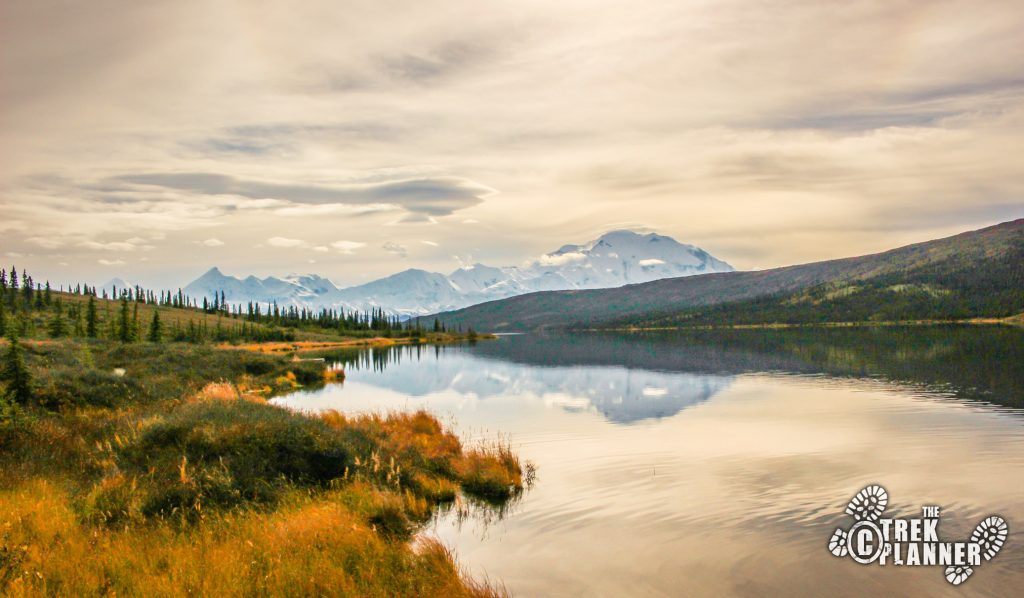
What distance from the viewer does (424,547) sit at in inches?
512

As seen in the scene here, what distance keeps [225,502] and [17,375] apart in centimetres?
1780

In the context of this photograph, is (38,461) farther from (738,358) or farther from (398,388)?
(738,358)

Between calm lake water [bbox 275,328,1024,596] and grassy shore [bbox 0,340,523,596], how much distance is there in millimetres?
2013

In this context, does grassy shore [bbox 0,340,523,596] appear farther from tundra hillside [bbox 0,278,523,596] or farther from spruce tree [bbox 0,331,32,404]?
spruce tree [bbox 0,331,32,404]

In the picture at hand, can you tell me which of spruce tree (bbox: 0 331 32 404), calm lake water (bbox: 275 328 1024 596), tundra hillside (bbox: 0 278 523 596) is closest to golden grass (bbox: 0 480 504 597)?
tundra hillside (bbox: 0 278 523 596)

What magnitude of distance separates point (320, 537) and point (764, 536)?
10.5 meters

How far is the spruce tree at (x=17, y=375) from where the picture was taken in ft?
80.6

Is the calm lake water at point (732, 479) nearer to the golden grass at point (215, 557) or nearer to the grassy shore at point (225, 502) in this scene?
the grassy shore at point (225, 502)

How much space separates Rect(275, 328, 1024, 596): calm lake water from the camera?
42.7 ft

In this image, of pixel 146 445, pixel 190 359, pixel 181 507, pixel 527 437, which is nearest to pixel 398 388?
pixel 190 359

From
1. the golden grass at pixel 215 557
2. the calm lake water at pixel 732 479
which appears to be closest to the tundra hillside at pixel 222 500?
the golden grass at pixel 215 557

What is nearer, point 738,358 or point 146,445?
point 146,445

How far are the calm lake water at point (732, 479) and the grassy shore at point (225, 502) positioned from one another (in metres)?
2.01

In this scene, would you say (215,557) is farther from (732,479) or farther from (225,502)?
(732,479)
